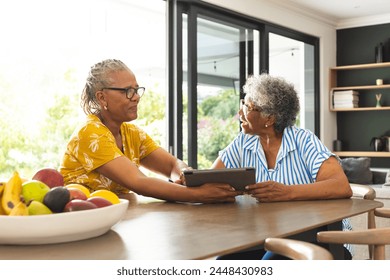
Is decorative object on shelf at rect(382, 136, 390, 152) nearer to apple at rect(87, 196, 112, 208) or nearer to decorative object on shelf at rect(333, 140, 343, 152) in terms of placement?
decorative object on shelf at rect(333, 140, 343, 152)

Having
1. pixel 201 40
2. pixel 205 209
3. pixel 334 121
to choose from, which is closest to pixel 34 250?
pixel 205 209

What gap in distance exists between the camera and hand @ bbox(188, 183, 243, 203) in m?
1.95

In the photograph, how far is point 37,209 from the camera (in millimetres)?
1238

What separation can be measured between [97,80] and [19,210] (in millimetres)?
1173

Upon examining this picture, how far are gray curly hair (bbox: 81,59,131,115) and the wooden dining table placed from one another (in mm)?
490

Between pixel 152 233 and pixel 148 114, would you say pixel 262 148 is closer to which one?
pixel 152 233

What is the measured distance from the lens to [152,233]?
134 centimetres

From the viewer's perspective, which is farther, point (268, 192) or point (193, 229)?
point (268, 192)

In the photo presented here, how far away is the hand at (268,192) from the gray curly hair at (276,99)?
0.50 metres

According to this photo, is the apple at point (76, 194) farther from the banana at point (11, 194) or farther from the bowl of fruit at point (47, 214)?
the banana at point (11, 194)

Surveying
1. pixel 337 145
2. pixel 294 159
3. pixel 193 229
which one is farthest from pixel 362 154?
pixel 193 229

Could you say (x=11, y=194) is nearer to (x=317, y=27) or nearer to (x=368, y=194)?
(x=368, y=194)

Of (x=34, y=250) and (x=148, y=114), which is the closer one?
(x=34, y=250)
